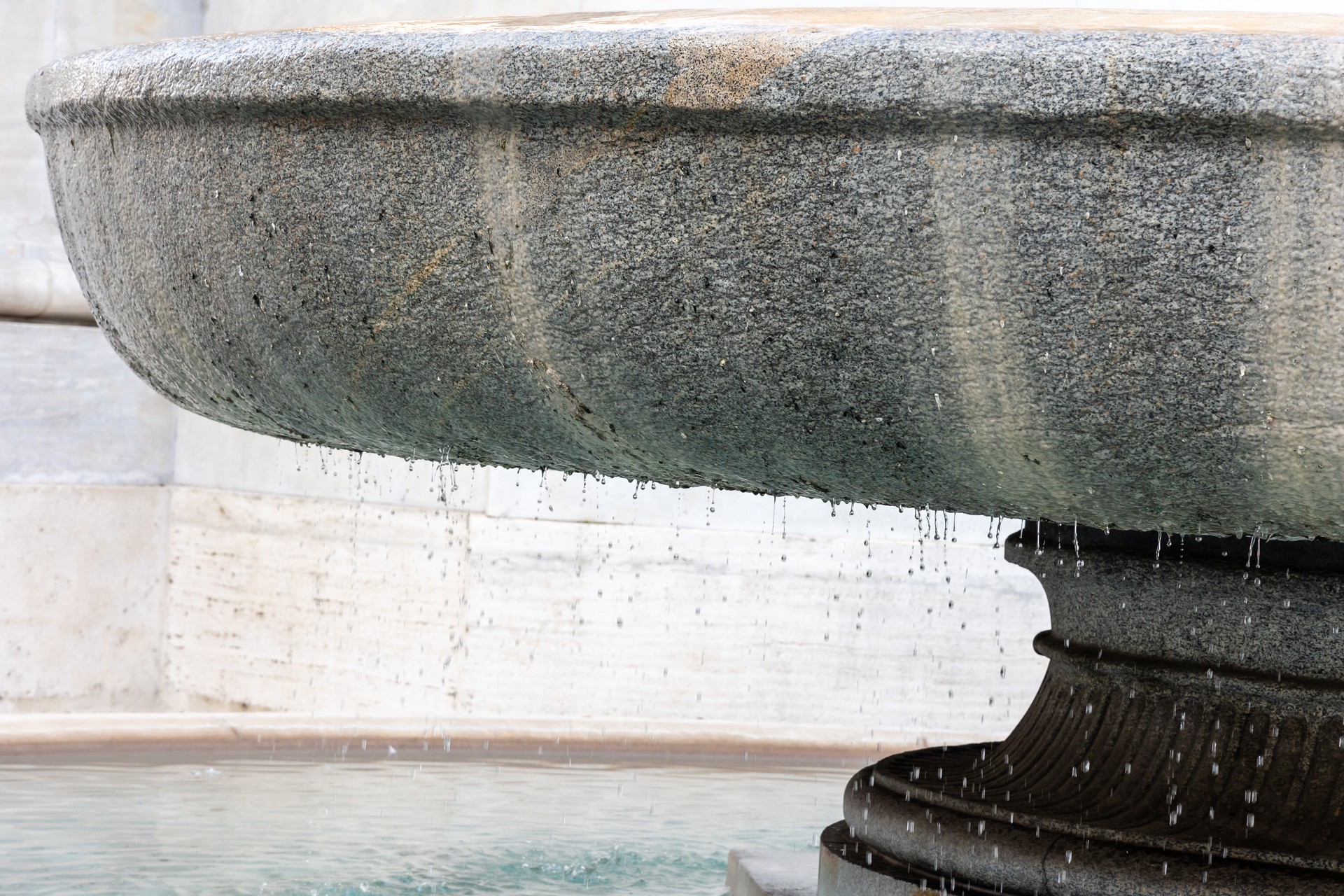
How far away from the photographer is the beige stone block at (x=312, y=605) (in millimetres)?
3584

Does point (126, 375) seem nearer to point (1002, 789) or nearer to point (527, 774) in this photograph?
point (527, 774)

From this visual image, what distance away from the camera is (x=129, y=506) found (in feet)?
13.8

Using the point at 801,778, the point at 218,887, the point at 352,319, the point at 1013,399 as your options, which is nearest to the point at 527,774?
the point at 801,778

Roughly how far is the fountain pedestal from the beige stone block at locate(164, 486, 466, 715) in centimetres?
239

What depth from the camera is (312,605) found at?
3.88 metres

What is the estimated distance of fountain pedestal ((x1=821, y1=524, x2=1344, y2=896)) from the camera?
1071 mm

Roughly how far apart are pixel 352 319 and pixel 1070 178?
0.36m

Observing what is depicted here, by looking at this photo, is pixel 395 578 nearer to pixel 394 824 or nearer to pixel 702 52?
pixel 394 824

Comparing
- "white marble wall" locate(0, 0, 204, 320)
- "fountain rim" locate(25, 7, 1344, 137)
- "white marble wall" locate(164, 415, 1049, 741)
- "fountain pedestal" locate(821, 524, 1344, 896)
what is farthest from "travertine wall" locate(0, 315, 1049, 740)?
"fountain rim" locate(25, 7, 1344, 137)

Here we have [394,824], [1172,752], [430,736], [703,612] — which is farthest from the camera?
[703,612]

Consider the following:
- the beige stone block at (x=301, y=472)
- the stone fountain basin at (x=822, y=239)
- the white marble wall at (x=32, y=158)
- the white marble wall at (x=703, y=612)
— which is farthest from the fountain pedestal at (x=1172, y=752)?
the white marble wall at (x=32, y=158)

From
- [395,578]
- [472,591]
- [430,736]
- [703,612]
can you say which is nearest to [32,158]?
[395,578]

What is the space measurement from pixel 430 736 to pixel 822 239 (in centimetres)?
153

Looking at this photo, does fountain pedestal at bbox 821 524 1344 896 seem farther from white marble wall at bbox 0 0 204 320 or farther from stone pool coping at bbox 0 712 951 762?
white marble wall at bbox 0 0 204 320
